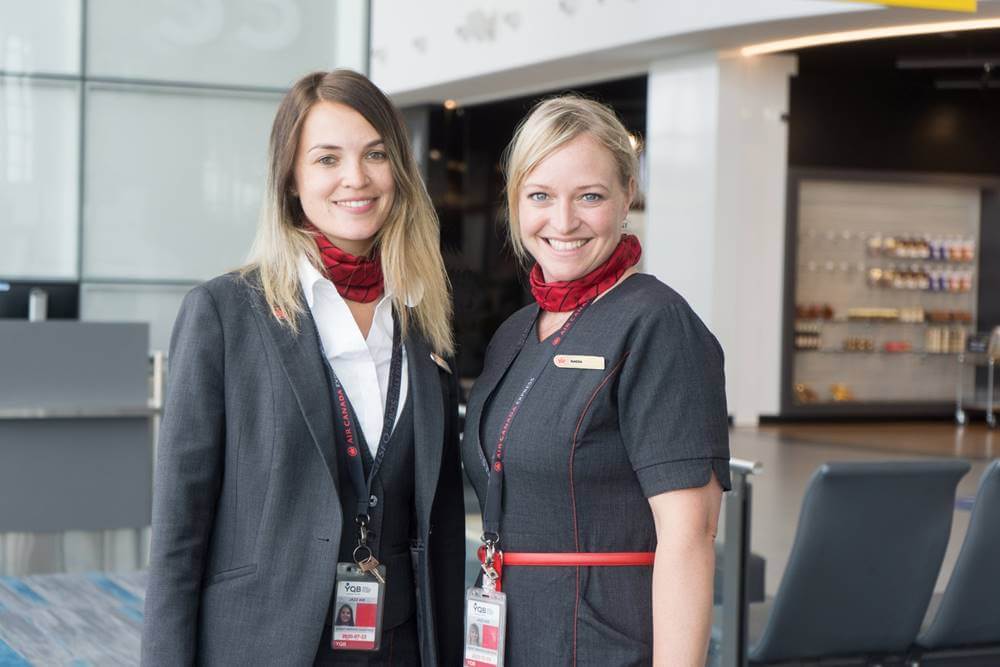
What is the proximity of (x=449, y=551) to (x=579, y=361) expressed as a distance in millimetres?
450

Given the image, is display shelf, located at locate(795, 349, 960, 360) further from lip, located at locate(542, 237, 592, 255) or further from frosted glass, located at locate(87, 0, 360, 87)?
lip, located at locate(542, 237, 592, 255)

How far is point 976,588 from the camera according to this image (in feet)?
13.7

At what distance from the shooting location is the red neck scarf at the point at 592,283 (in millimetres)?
2141

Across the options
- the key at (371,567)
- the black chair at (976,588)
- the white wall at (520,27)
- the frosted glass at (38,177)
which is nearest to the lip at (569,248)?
the key at (371,567)

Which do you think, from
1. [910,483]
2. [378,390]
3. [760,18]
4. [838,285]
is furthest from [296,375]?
[838,285]

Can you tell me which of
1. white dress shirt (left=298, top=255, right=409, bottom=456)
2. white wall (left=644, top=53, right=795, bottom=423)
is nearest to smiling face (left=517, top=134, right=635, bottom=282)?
white dress shirt (left=298, top=255, right=409, bottom=456)

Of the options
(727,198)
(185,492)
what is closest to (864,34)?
(727,198)

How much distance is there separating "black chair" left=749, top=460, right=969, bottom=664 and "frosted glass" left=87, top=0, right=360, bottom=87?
13.3 feet

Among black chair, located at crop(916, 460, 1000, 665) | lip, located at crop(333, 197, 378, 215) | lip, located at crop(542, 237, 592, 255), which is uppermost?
lip, located at crop(333, 197, 378, 215)

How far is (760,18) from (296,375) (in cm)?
1004

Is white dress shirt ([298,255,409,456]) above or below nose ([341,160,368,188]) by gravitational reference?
below

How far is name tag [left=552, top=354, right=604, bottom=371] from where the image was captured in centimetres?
203

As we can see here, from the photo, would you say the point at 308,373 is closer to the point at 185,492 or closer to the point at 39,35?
the point at 185,492

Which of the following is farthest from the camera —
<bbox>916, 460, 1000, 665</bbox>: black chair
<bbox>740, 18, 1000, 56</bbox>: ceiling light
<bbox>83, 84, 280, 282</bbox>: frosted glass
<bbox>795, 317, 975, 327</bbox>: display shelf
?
<bbox>795, 317, 975, 327</bbox>: display shelf
